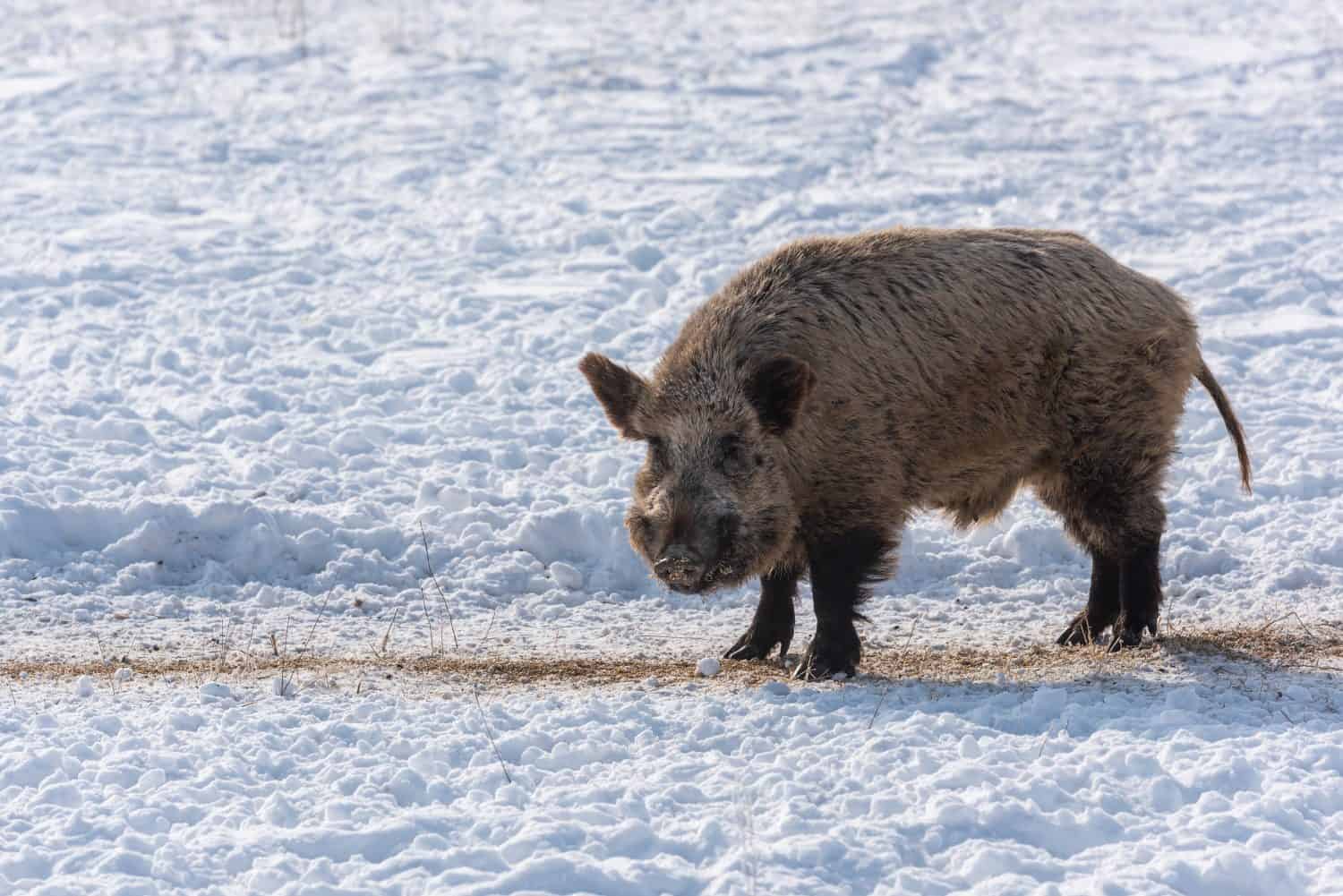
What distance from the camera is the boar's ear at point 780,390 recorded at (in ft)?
20.6

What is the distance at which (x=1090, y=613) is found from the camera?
7.47m

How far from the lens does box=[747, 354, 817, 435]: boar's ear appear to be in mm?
6273

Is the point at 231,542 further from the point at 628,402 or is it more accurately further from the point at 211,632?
the point at 628,402

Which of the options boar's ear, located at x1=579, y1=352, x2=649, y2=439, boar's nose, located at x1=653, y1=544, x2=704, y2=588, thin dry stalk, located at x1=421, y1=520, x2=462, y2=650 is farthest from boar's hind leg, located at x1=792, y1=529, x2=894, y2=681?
thin dry stalk, located at x1=421, y1=520, x2=462, y2=650

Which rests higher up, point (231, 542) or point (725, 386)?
point (725, 386)

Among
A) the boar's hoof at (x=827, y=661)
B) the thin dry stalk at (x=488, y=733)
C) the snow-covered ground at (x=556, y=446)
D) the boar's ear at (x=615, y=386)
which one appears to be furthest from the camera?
the boar's ear at (x=615, y=386)

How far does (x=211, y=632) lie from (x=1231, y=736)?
481 centimetres

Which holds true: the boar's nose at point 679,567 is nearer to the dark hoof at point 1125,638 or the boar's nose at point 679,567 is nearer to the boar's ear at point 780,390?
the boar's ear at point 780,390

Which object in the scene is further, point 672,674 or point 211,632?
point 211,632

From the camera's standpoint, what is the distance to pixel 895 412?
6.77 m

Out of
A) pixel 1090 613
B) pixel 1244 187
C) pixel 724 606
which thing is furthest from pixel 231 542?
pixel 1244 187

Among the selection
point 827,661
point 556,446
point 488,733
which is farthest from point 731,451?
point 556,446

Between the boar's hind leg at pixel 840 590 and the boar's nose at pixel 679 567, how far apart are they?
910 mm

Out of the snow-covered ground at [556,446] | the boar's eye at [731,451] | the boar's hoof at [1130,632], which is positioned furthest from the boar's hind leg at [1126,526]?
the boar's eye at [731,451]
